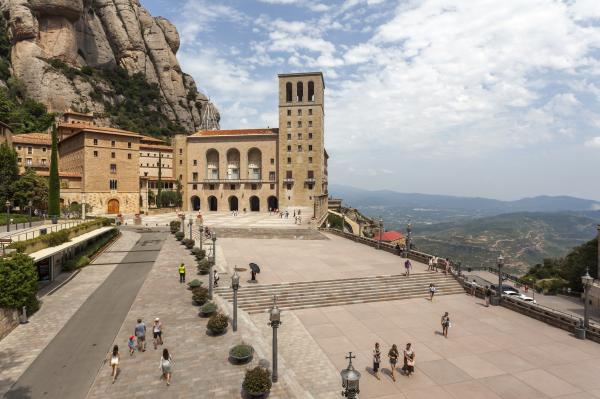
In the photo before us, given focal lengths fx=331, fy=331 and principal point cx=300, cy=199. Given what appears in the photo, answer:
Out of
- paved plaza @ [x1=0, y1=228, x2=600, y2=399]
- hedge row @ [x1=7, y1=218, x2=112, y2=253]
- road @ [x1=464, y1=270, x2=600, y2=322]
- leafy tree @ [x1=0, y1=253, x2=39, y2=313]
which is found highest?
hedge row @ [x1=7, y1=218, x2=112, y2=253]

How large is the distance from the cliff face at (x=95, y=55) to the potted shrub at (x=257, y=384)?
10133cm

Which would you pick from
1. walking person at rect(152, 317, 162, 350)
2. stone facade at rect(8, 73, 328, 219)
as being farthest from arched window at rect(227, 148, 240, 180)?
walking person at rect(152, 317, 162, 350)

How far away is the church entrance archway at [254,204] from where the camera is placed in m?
76.6

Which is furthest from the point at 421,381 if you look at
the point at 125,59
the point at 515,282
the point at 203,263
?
the point at 125,59

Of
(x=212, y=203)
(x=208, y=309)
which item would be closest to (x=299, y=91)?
(x=212, y=203)

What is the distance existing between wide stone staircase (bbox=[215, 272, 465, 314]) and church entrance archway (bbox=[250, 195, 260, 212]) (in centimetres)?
5635

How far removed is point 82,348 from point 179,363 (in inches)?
191

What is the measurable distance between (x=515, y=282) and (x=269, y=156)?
5184 cm

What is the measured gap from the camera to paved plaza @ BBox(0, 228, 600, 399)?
37.2ft

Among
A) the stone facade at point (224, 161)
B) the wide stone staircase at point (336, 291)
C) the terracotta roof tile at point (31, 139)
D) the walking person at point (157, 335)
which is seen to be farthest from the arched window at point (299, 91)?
the walking person at point (157, 335)

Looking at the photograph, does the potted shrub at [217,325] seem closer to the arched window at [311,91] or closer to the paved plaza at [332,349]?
the paved plaza at [332,349]

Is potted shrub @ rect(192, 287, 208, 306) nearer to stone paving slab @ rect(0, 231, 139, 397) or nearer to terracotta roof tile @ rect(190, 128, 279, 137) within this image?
stone paving slab @ rect(0, 231, 139, 397)

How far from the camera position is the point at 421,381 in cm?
1187

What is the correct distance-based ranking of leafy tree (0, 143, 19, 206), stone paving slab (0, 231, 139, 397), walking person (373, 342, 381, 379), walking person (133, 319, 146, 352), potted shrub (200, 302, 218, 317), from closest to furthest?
walking person (373, 342, 381, 379), stone paving slab (0, 231, 139, 397), walking person (133, 319, 146, 352), potted shrub (200, 302, 218, 317), leafy tree (0, 143, 19, 206)
